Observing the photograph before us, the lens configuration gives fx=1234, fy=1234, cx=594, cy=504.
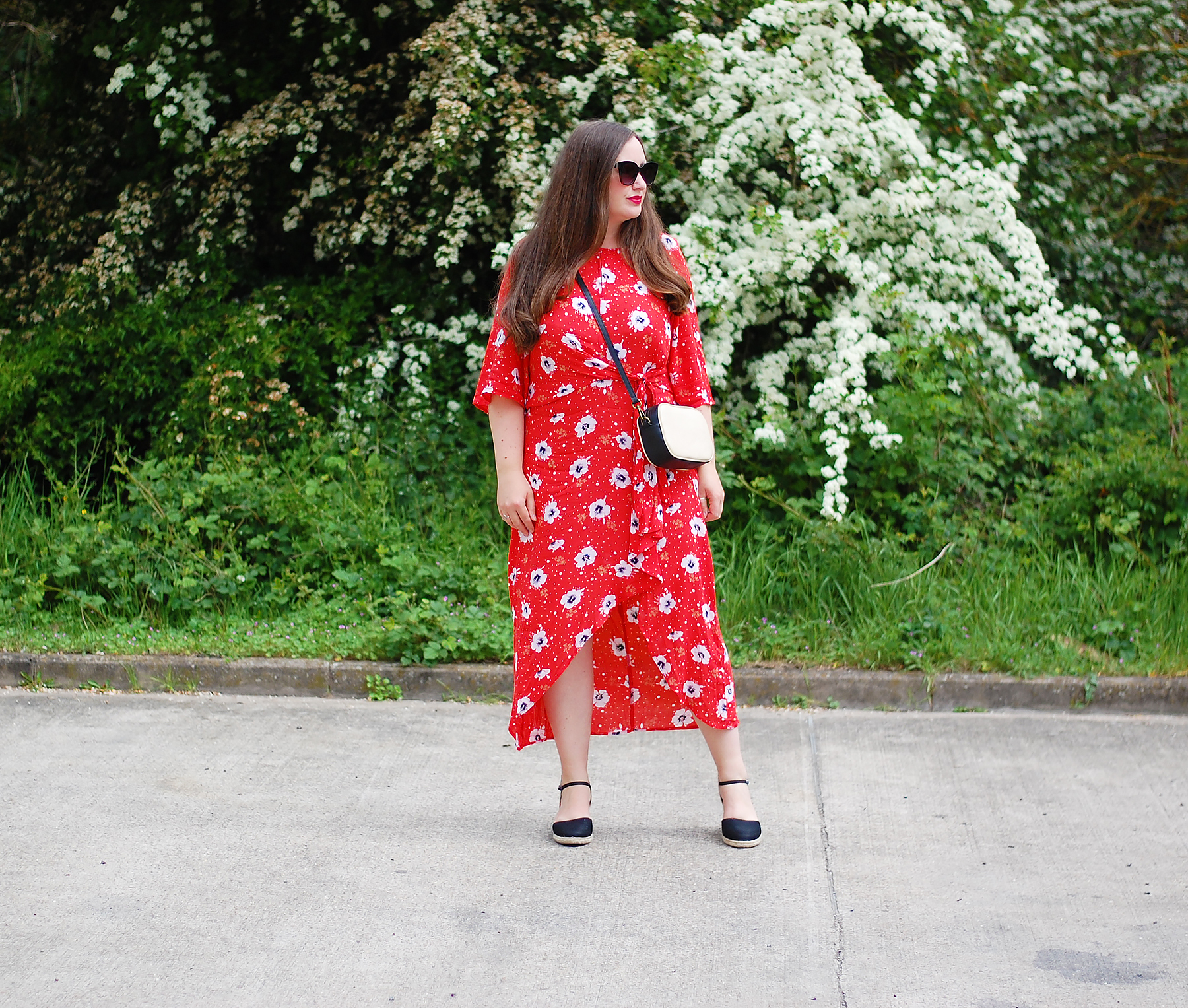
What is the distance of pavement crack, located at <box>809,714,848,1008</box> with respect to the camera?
2525mm

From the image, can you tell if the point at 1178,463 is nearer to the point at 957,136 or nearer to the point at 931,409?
the point at 931,409

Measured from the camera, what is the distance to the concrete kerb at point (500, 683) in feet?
13.6

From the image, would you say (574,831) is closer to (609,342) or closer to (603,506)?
(603,506)

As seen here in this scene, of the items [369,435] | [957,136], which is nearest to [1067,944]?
[369,435]

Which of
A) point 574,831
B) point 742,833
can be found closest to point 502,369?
point 574,831

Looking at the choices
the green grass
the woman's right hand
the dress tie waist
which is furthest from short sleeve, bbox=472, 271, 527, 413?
the green grass

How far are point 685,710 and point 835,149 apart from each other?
2872 millimetres

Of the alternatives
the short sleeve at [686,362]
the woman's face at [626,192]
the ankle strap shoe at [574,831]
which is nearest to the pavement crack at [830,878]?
the ankle strap shoe at [574,831]

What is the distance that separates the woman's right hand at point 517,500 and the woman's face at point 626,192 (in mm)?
678

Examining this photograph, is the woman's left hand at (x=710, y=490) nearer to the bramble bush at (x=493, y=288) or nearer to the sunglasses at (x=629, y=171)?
the sunglasses at (x=629, y=171)

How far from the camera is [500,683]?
4312mm

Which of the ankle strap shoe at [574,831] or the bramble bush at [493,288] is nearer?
the ankle strap shoe at [574,831]

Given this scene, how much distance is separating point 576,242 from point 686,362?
0.41m

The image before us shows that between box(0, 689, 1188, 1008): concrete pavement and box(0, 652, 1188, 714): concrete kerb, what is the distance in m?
0.10
